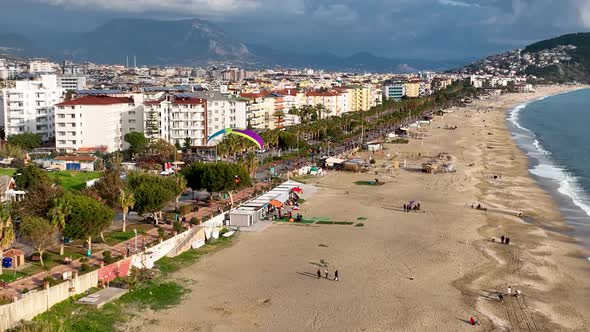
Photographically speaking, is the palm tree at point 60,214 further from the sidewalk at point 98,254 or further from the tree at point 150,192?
the tree at point 150,192

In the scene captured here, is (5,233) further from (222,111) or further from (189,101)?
(222,111)

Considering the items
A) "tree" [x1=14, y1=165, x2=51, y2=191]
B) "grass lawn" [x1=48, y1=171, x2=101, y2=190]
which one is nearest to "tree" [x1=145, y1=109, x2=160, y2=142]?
"grass lawn" [x1=48, y1=171, x2=101, y2=190]

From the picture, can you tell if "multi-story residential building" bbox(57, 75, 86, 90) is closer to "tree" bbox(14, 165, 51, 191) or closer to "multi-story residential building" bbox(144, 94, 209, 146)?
"multi-story residential building" bbox(144, 94, 209, 146)

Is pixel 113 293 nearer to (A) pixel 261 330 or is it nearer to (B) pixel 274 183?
(A) pixel 261 330

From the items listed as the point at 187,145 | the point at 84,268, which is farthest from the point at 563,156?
the point at 84,268

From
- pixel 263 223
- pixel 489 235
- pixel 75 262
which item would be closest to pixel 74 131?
pixel 263 223

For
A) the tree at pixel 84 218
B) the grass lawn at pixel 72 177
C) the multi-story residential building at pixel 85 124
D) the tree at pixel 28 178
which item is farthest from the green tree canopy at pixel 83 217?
the multi-story residential building at pixel 85 124

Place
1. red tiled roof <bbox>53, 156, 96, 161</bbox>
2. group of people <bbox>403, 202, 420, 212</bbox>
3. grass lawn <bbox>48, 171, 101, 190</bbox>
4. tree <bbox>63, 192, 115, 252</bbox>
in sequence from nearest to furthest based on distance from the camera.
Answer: tree <bbox>63, 192, 115, 252</bbox>, group of people <bbox>403, 202, 420, 212</bbox>, grass lawn <bbox>48, 171, 101, 190</bbox>, red tiled roof <bbox>53, 156, 96, 161</bbox>
